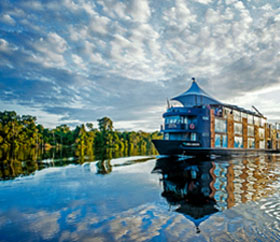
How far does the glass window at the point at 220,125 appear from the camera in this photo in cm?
2877

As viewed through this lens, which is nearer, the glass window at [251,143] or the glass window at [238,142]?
the glass window at [238,142]

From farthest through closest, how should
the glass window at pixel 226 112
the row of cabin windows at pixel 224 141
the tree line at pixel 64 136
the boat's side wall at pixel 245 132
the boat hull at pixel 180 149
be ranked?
1. the tree line at pixel 64 136
2. the boat's side wall at pixel 245 132
3. the glass window at pixel 226 112
4. the row of cabin windows at pixel 224 141
5. the boat hull at pixel 180 149

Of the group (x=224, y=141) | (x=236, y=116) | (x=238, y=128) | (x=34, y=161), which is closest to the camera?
(x=34, y=161)

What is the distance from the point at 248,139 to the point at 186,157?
1729 cm

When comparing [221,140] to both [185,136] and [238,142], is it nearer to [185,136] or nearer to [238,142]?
[238,142]

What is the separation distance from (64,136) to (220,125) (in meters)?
86.0

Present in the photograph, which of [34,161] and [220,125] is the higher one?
[220,125]

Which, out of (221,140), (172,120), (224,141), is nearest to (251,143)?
(224,141)

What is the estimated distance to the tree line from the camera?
6400 centimetres

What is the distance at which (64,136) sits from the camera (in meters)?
99.8

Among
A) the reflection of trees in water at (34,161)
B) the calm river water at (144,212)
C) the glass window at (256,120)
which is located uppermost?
the glass window at (256,120)

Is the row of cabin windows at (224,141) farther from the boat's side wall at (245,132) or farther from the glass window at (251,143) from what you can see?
the glass window at (251,143)

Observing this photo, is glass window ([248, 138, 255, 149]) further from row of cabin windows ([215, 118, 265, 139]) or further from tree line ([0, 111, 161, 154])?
tree line ([0, 111, 161, 154])

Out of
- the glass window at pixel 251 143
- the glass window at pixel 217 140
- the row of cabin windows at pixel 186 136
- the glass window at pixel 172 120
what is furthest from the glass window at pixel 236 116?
the glass window at pixel 172 120
